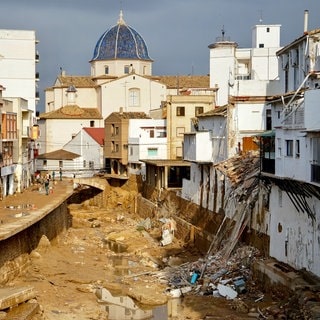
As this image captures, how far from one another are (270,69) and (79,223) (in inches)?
945

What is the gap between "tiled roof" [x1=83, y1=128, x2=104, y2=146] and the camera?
77.4 m

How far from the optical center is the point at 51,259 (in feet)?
132

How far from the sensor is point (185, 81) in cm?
9206

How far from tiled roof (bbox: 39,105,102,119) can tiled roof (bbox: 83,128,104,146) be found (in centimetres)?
596

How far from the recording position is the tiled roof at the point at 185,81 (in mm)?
90375

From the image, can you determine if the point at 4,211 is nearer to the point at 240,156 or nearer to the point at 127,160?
the point at 240,156

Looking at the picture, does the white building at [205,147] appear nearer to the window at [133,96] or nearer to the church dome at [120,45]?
the window at [133,96]

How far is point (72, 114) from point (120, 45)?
1379cm

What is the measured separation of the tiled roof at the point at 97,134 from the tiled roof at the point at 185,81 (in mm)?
14101

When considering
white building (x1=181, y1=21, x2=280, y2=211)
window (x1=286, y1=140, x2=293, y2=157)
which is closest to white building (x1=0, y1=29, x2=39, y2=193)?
white building (x1=181, y1=21, x2=280, y2=211)

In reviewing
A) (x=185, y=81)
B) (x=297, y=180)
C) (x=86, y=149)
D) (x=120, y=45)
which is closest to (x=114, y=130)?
(x=86, y=149)

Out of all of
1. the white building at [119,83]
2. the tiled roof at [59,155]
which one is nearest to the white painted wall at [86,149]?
the tiled roof at [59,155]

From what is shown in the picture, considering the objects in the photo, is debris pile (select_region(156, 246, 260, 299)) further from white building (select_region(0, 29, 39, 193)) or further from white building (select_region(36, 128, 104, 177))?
white building (select_region(36, 128, 104, 177))

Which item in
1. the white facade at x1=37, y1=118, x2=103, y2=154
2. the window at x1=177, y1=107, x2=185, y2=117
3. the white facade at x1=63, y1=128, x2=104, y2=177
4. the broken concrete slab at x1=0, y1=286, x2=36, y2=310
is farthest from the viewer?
the white facade at x1=37, y1=118, x2=103, y2=154
